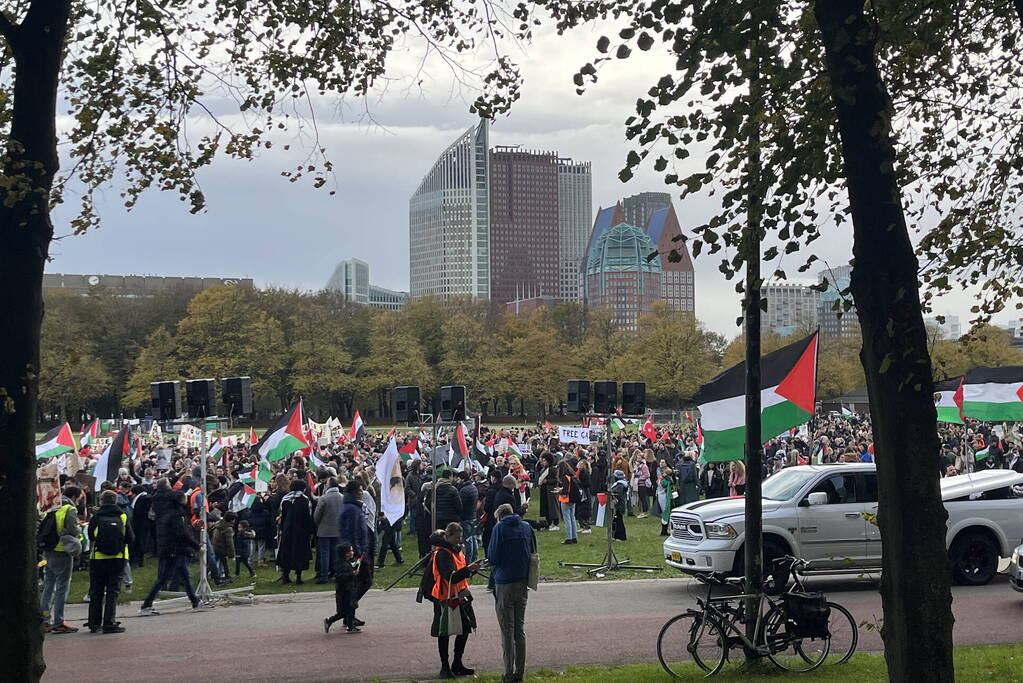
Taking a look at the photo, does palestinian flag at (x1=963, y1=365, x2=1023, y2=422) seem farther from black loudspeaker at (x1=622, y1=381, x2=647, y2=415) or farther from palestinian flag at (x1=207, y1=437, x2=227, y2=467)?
palestinian flag at (x1=207, y1=437, x2=227, y2=467)

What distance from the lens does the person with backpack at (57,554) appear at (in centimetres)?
1412

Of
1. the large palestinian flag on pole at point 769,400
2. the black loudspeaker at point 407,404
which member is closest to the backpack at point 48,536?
the black loudspeaker at point 407,404

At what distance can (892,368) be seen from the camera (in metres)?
7.15

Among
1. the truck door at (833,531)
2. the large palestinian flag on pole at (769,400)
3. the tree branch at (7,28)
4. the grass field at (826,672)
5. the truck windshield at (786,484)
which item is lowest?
the grass field at (826,672)

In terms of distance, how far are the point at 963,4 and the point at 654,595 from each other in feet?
31.1

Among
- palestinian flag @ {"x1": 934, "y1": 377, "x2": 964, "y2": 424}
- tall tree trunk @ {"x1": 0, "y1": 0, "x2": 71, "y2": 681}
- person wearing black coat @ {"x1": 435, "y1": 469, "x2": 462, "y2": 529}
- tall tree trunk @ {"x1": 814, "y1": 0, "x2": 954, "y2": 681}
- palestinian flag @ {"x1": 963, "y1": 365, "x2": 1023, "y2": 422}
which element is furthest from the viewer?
palestinian flag @ {"x1": 934, "y1": 377, "x2": 964, "y2": 424}

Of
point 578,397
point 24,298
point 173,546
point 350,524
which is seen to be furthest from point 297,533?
point 24,298

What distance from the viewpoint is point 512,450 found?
35875 mm

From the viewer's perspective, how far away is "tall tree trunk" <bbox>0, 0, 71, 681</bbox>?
7.58 metres

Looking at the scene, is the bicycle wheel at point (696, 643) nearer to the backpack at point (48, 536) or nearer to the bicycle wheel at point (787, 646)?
the bicycle wheel at point (787, 646)

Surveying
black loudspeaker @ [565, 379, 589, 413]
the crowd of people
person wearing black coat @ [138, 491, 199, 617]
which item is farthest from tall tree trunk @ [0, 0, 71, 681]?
black loudspeaker @ [565, 379, 589, 413]

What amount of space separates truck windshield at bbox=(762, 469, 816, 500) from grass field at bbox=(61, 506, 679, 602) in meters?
2.48

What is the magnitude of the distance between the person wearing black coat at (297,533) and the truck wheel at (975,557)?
9879 millimetres

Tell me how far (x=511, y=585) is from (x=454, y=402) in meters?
9.74
